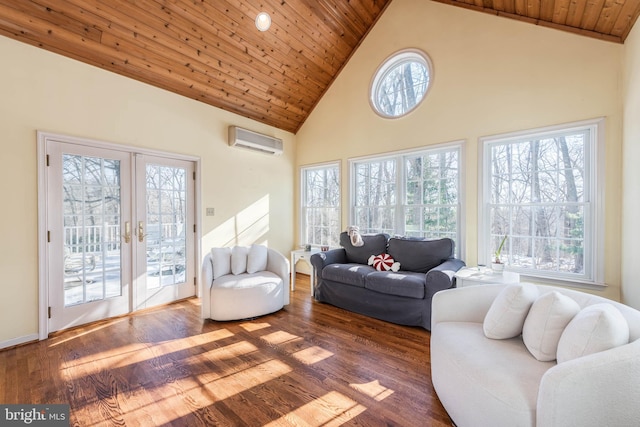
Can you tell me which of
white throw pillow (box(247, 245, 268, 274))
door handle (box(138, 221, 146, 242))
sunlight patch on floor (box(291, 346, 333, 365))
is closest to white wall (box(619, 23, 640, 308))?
sunlight patch on floor (box(291, 346, 333, 365))

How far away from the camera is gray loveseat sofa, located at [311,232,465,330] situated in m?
2.91

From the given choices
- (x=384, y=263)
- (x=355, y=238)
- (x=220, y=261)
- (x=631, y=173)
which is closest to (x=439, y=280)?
(x=384, y=263)

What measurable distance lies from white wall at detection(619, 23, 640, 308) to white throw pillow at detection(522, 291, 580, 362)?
1.41 metres

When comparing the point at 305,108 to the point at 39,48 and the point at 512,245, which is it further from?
the point at 512,245

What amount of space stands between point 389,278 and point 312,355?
1.19 metres

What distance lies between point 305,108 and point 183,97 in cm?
201

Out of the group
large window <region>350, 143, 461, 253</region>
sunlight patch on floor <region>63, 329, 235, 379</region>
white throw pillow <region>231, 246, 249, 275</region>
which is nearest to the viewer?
sunlight patch on floor <region>63, 329, 235, 379</region>

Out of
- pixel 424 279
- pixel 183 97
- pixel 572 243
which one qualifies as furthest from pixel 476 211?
pixel 183 97

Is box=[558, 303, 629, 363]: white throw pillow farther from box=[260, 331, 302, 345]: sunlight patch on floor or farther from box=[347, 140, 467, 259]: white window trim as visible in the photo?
box=[347, 140, 467, 259]: white window trim

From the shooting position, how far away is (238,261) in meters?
3.45

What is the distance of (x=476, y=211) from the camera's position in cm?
342

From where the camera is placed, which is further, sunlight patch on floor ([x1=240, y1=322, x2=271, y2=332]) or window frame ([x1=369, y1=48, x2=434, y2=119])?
window frame ([x1=369, y1=48, x2=434, y2=119])

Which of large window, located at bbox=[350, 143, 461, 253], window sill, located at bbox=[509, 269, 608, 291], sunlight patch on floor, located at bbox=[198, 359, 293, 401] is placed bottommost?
sunlight patch on floor, located at bbox=[198, 359, 293, 401]

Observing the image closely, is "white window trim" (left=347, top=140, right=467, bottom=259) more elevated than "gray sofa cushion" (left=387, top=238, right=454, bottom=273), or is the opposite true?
"white window trim" (left=347, top=140, right=467, bottom=259)
